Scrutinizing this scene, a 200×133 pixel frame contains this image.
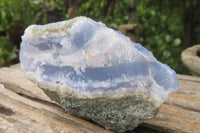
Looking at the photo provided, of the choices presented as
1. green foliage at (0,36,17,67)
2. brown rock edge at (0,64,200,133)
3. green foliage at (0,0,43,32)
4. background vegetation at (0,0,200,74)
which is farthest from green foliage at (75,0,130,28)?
brown rock edge at (0,64,200,133)

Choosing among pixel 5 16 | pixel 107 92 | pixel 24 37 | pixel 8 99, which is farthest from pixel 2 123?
pixel 5 16

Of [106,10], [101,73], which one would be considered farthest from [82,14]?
[101,73]

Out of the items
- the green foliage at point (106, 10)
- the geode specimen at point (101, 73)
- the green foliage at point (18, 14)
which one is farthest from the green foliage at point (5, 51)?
the geode specimen at point (101, 73)

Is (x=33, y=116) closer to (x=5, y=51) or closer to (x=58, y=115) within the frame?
(x=58, y=115)

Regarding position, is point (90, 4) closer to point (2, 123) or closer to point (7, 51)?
point (7, 51)

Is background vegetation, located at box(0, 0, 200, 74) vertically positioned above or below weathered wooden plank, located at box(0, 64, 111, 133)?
above

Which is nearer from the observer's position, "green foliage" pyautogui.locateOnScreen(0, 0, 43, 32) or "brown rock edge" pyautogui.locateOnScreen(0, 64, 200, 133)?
"brown rock edge" pyautogui.locateOnScreen(0, 64, 200, 133)

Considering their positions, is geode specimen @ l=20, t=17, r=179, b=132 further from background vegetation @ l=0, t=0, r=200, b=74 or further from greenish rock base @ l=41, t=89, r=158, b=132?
background vegetation @ l=0, t=0, r=200, b=74
